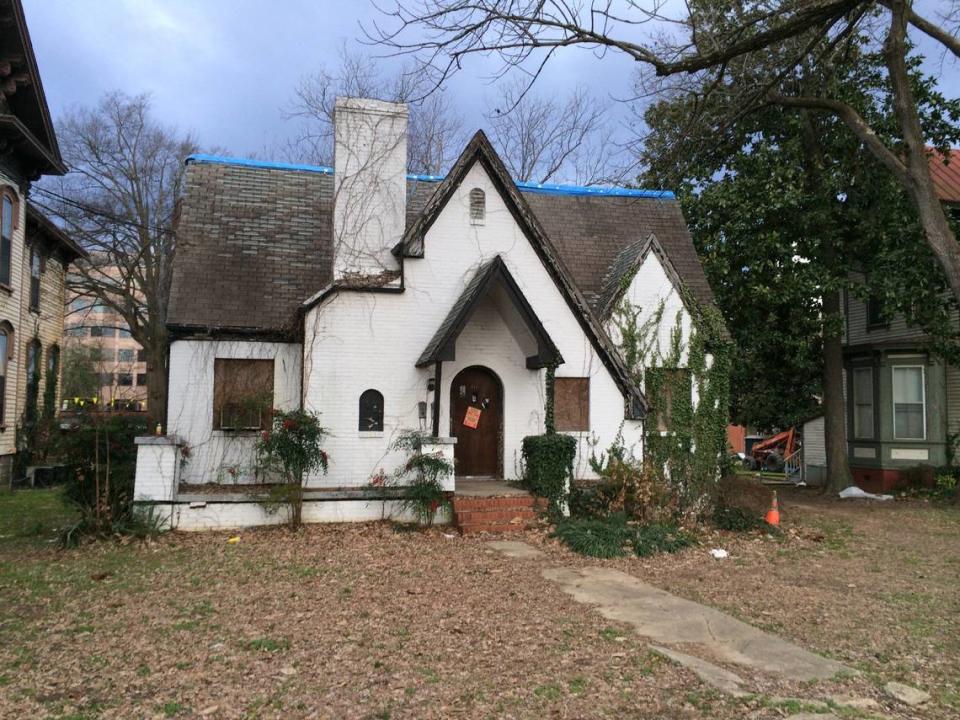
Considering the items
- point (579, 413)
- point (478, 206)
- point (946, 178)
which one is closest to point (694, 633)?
Answer: point (579, 413)

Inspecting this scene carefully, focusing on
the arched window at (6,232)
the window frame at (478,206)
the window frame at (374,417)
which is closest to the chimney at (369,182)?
the window frame at (478,206)

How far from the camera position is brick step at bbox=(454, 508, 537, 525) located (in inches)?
474

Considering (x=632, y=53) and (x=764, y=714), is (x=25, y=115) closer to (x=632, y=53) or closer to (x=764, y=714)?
(x=632, y=53)

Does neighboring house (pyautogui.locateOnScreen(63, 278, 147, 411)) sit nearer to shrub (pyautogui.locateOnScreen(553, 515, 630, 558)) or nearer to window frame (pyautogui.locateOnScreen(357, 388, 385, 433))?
window frame (pyautogui.locateOnScreen(357, 388, 385, 433))

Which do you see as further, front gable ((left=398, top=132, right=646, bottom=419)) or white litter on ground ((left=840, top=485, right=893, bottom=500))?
white litter on ground ((left=840, top=485, right=893, bottom=500))

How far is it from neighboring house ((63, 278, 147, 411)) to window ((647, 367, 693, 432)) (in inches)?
1322

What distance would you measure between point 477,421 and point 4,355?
498 inches

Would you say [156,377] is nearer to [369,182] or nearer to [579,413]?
[369,182]

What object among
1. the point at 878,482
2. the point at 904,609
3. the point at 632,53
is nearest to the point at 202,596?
the point at 904,609

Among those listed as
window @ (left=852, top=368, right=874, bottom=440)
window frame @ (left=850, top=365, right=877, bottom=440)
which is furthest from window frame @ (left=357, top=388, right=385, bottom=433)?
window @ (left=852, top=368, right=874, bottom=440)

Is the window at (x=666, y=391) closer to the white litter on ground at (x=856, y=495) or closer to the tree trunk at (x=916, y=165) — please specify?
the white litter on ground at (x=856, y=495)

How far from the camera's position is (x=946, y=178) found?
22.4 meters

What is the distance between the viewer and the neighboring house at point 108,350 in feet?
164

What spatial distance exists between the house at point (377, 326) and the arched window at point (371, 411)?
2 centimetres
